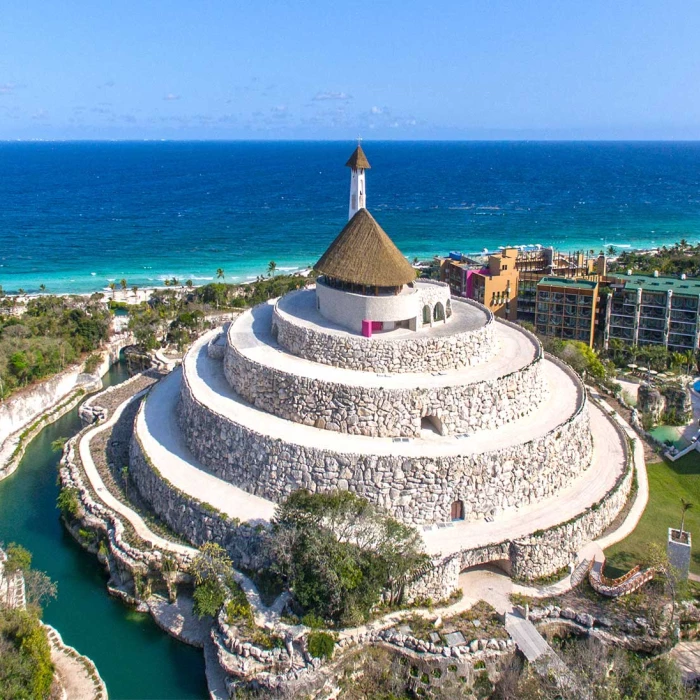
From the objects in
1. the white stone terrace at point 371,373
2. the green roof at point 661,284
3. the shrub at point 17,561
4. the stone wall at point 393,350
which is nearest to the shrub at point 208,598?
the shrub at point 17,561

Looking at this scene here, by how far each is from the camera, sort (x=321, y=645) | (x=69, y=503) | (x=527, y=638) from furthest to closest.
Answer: (x=69, y=503) → (x=527, y=638) → (x=321, y=645)

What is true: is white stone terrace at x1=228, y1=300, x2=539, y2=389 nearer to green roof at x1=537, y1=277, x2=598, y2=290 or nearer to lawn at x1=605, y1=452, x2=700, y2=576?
lawn at x1=605, y1=452, x2=700, y2=576

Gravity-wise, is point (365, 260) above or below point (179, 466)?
above

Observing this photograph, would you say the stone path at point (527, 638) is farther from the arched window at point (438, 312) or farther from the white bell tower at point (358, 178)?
the white bell tower at point (358, 178)

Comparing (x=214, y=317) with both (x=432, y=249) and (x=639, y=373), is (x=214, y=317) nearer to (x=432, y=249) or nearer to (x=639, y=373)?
(x=639, y=373)

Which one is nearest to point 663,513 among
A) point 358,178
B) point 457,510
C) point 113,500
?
point 457,510

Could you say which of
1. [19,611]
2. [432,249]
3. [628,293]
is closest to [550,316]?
[628,293]

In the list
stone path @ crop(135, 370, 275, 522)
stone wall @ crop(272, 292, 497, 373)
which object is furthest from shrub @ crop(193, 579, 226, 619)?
stone wall @ crop(272, 292, 497, 373)

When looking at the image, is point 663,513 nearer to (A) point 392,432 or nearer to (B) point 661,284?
(A) point 392,432
